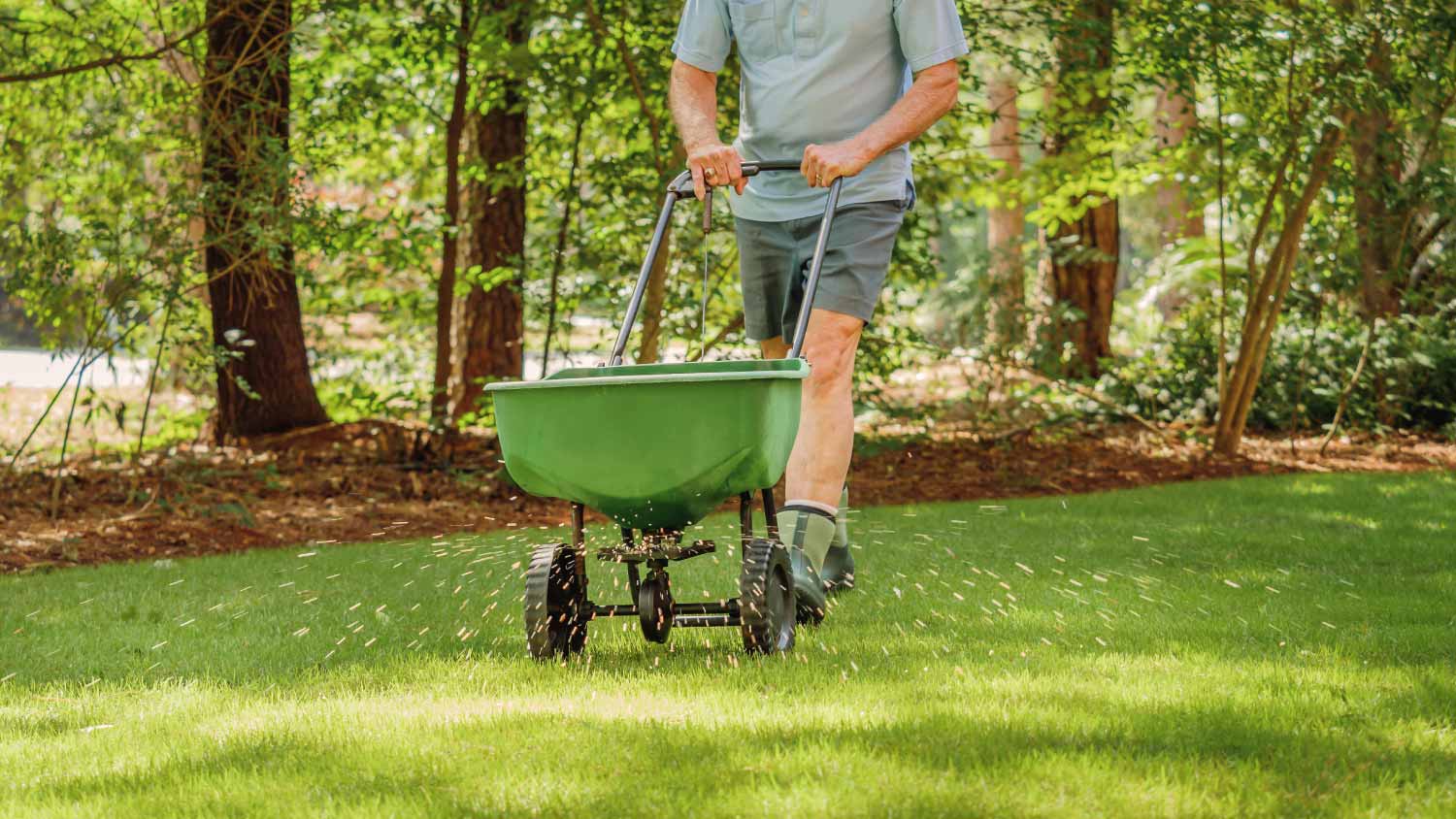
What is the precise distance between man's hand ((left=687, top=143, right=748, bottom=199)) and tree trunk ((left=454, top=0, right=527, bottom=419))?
4809mm

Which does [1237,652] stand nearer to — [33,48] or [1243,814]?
[1243,814]

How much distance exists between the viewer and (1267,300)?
8.88 meters

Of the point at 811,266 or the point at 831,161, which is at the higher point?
the point at 831,161

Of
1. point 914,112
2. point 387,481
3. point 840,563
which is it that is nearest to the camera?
point 914,112

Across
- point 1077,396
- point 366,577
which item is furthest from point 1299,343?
point 366,577

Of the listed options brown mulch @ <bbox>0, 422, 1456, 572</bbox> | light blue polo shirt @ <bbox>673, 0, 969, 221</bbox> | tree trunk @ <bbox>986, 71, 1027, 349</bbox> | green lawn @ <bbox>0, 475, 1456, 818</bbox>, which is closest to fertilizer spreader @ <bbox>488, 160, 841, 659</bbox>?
green lawn @ <bbox>0, 475, 1456, 818</bbox>

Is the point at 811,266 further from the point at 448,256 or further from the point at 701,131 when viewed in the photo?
the point at 448,256

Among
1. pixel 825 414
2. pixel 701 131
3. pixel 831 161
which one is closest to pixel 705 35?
pixel 701 131

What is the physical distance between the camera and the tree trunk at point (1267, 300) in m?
8.33

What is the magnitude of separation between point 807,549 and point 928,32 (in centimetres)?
134

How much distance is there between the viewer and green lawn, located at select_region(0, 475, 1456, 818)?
232 cm

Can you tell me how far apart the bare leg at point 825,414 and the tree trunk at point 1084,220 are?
4.01 meters

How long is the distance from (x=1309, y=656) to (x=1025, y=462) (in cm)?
560

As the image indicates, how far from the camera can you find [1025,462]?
891cm
